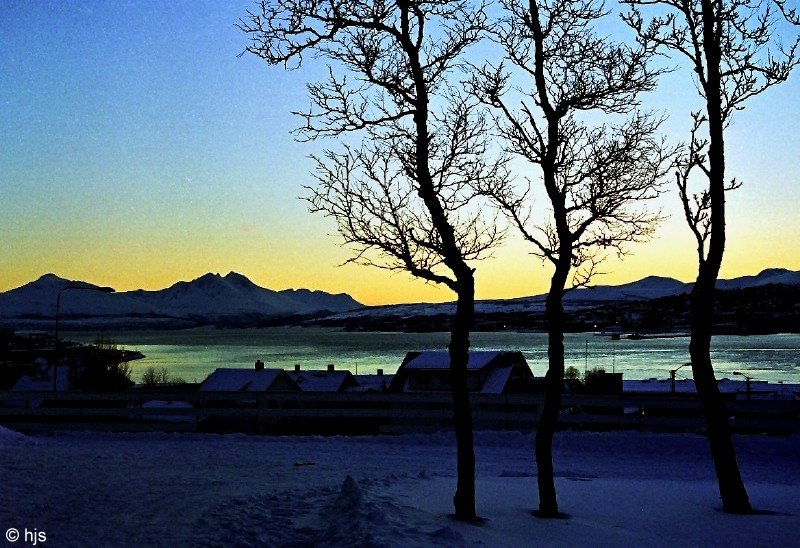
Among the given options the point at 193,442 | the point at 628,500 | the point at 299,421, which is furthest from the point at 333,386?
the point at 628,500

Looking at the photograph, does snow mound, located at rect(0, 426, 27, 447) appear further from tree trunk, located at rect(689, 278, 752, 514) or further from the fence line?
tree trunk, located at rect(689, 278, 752, 514)

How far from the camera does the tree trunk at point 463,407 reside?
28.5 ft

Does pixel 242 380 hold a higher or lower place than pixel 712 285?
lower

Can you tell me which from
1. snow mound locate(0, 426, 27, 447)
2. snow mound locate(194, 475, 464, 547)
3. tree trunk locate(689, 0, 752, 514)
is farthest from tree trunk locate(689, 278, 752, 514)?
snow mound locate(0, 426, 27, 447)

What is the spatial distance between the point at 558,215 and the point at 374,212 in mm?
2533

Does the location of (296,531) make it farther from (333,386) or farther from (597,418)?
(333,386)

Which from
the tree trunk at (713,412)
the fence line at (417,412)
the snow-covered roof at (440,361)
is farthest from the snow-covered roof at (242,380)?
the tree trunk at (713,412)

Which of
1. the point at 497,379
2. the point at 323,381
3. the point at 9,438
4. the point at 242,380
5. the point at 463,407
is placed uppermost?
the point at 463,407

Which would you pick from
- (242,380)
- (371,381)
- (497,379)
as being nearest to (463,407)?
(497,379)

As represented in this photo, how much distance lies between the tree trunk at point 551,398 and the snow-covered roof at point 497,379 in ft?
121

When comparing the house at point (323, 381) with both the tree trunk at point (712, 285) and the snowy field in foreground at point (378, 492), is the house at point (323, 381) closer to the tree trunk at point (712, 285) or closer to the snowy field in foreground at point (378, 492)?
the snowy field in foreground at point (378, 492)

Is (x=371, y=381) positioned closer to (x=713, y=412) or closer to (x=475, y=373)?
(x=475, y=373)

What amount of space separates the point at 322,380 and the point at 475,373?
17.7 m

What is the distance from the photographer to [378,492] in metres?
9.49
